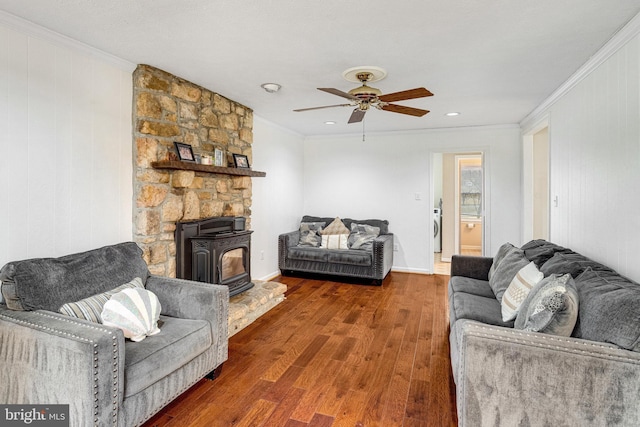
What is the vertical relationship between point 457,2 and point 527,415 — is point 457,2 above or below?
above

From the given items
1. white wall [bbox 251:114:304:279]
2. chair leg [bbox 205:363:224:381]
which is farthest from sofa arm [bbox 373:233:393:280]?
chair leg [bbox 205:363:224:381]

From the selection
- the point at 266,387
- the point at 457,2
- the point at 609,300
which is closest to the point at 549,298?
the point at 609,300

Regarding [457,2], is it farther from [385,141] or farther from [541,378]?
[385,141]

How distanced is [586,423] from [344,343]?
1836 mm

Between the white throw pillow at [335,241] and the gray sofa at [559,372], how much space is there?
3.71 m

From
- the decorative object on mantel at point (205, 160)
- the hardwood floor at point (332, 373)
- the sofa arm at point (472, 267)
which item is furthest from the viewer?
the sofa arm at point (472, 267)

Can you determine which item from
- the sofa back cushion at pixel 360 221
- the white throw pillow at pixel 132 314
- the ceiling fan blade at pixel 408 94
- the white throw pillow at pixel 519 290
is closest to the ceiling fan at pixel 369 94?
the ceiling fan blade at pixel 408 94

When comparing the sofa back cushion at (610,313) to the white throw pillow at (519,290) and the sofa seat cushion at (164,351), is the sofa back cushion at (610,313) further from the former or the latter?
the sofa seat cushion at (164,351)

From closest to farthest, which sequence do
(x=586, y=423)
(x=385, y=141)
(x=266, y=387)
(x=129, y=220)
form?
(x=586, y=423), (x=266, y=387), (x=129, y=220), (x=385, y=141)

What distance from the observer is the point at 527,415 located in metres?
1.53

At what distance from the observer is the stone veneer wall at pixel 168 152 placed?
2939mm

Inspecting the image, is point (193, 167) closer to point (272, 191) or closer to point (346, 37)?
point (346, 37)

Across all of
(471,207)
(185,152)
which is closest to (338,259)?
(185,152)

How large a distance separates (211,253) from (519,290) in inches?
103
